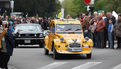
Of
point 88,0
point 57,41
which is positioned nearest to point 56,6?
point 88,0

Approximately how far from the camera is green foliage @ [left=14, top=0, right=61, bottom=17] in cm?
10631

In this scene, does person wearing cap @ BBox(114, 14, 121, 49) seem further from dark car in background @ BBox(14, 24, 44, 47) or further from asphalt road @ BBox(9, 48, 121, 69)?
dark car in background @ BBox(14, 24, 44, 47)

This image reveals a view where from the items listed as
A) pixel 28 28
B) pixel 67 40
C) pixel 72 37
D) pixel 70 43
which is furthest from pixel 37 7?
pixel 70 43

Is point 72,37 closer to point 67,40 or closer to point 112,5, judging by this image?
point 67,40

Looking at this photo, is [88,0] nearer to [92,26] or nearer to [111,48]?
[92,26]

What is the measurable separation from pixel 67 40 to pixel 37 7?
86069mm

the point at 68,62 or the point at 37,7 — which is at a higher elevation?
the point at 37,7

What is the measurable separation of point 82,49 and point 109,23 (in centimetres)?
769

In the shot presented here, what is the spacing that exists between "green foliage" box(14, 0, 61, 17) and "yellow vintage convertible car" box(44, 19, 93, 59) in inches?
3160

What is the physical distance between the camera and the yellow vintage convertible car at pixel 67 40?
66.7ft

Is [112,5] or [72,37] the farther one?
[112,5]

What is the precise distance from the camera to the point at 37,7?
10625cm

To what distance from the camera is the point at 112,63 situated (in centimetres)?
1877

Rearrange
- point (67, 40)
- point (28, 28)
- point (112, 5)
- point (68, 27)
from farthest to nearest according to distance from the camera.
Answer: point (112, 5) < point (28, 28) < point (68, 27) < point (67, 40)
